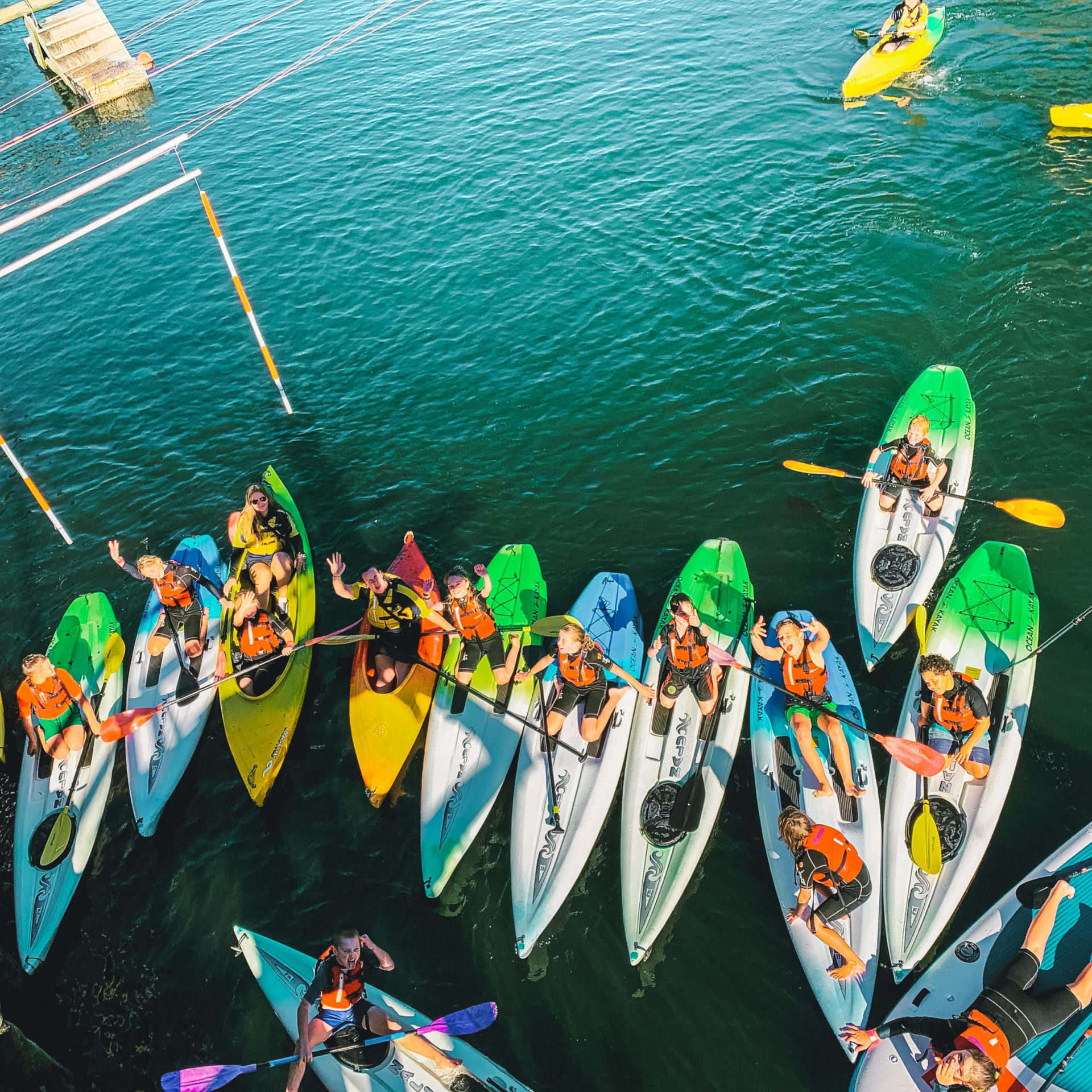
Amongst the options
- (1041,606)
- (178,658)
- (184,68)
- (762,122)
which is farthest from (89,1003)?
(184,68)

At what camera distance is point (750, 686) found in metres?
9.12

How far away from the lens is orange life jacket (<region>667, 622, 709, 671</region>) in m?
8.60

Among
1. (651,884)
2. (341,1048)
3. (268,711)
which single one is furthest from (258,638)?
(651,884)

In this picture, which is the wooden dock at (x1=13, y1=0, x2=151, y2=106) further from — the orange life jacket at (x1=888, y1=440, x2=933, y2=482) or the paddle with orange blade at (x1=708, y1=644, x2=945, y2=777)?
the paddle with orange blade at (x1=708, y1=644, x2=945, y2=777)

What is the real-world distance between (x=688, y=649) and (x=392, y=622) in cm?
354

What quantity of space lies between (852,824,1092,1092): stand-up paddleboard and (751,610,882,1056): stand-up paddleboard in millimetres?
397

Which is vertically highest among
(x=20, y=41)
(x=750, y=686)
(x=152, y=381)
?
(x=20, y=41)

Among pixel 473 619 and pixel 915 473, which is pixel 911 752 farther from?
pixel 473 619

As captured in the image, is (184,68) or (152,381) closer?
(152,381)

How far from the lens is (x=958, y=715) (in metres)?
7.78

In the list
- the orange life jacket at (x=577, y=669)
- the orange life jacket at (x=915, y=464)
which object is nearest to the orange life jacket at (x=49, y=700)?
the orange life jacket at (x=577, y=669)

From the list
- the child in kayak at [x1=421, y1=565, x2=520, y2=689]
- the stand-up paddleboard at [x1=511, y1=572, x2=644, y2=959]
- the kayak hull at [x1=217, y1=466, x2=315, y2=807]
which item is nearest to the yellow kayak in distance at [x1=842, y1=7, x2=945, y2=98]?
the stand-up paddleboard at [x1=511, y1=572, x2=644, y2=959]

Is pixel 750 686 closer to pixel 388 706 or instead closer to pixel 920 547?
pixel 920 547

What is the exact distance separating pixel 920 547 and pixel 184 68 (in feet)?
97.0
